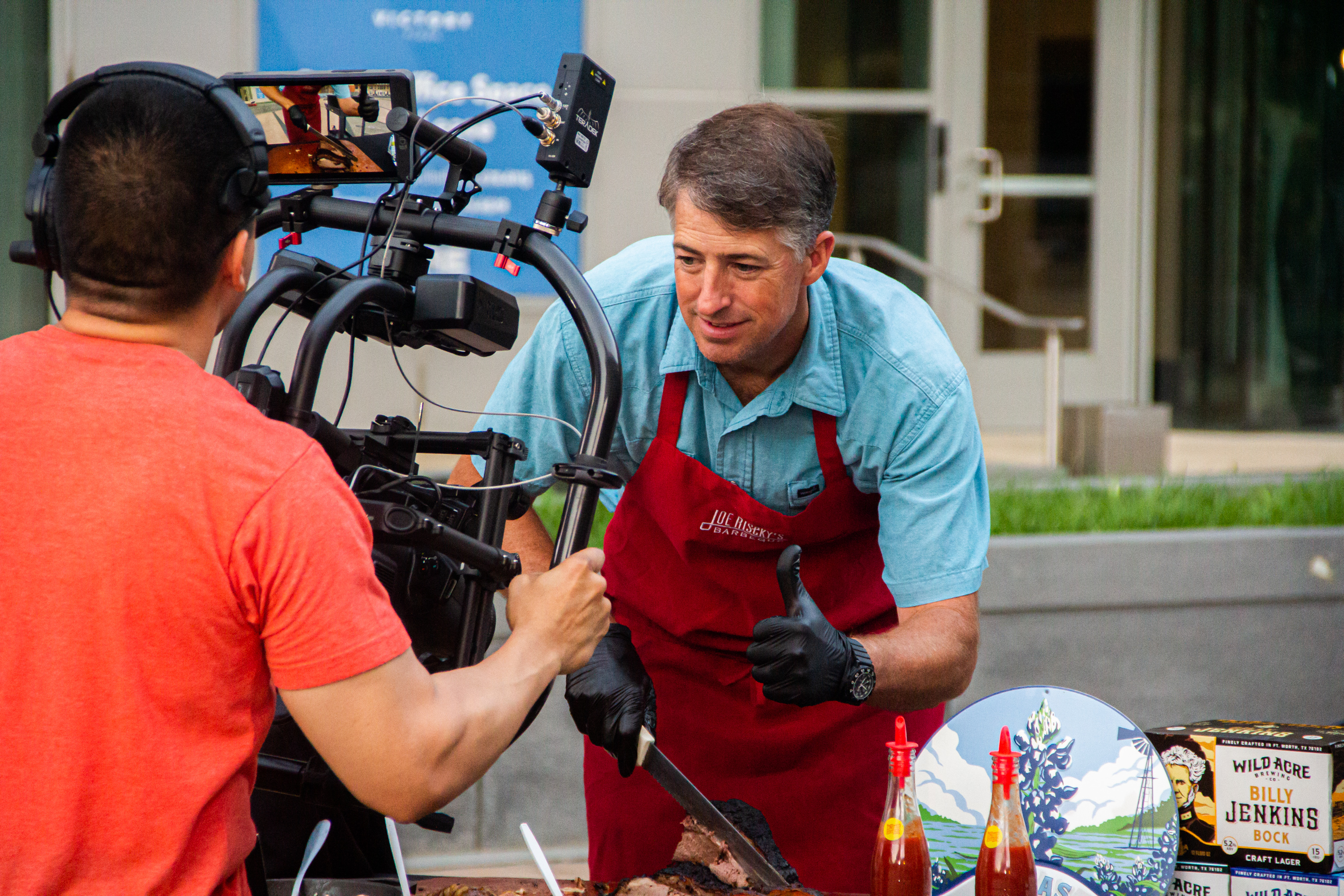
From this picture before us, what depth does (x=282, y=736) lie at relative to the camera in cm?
142

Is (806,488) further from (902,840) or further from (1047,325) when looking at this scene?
(1047,325)

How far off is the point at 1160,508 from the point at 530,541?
96.8 inches

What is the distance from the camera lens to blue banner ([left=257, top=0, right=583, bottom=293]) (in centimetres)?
499

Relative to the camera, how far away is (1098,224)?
22.3 ft

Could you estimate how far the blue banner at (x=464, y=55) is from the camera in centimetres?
499

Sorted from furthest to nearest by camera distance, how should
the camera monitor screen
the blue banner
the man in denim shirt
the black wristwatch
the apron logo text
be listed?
the blue banner, the apron logo text, the man in denim shirt, the black wristwatch, the camera monitor screen

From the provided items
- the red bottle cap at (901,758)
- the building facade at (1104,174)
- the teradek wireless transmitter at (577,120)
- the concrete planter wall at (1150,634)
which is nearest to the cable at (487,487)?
the teradek wireless transmitter at (577,120)

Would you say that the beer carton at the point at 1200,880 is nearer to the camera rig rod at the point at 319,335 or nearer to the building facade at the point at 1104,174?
the camera rig rod at the point at 319,335

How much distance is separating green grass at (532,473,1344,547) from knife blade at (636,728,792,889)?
1929 mm

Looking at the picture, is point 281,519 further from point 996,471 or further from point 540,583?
point 996,471

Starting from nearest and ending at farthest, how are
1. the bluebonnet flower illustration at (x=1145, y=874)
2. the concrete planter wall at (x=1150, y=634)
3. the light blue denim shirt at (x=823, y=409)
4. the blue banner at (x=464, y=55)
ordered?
the bluebonnet flower illustration at (x=1145, y=874)
the light blue denim shirt at (x=823, y=409)
the concrete planter wall at (x=1150, y=634)
the blue banner at (x=464, y=55)

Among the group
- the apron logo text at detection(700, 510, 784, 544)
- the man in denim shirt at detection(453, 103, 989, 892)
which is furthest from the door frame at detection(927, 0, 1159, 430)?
the apron logo text at detection(700, 510, 784, 544)

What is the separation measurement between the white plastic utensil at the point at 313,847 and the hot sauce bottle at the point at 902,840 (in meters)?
0.62

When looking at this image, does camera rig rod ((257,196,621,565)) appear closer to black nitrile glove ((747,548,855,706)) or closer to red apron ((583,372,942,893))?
black nitrile glove ((747,548,855,706))
